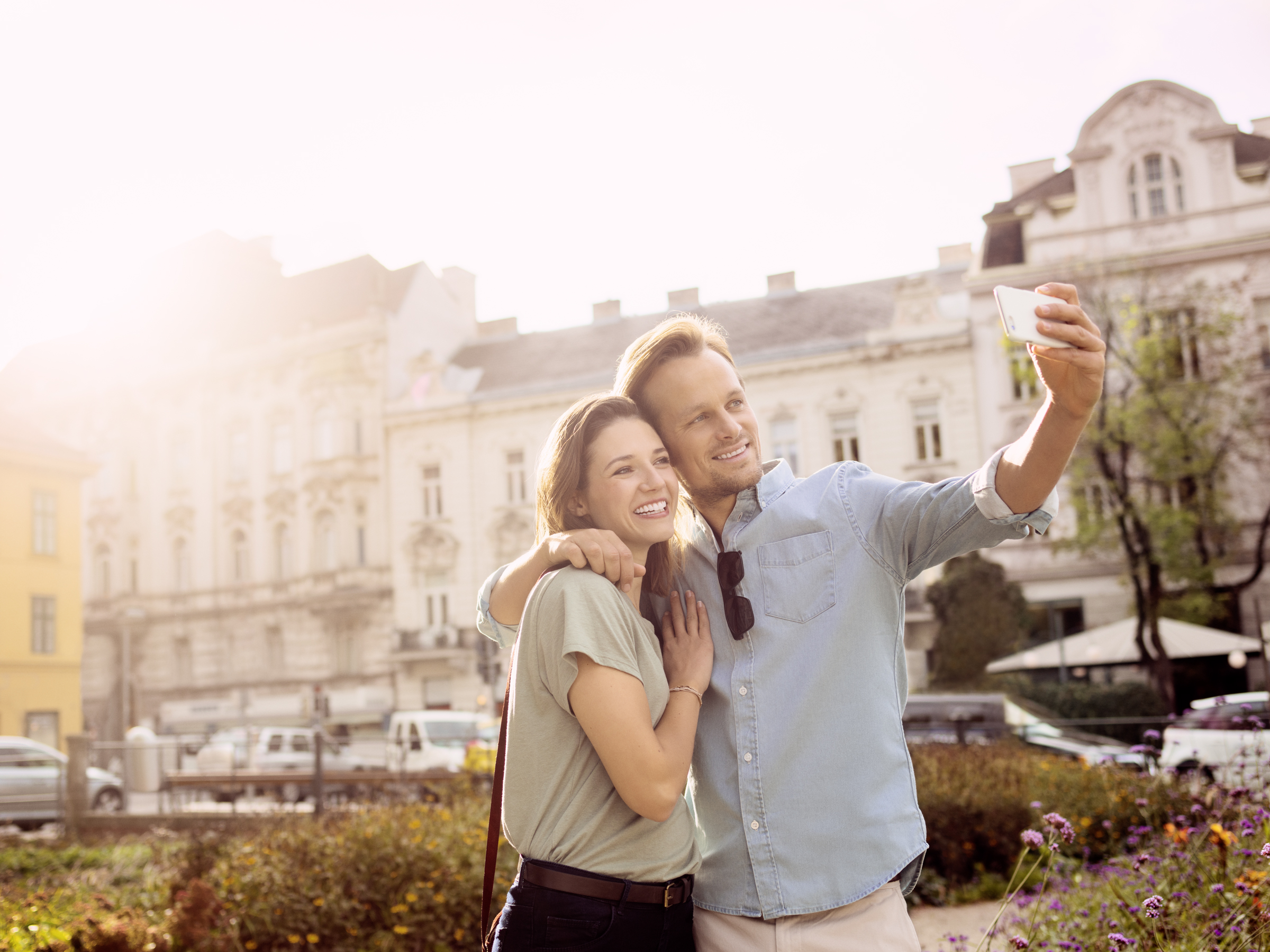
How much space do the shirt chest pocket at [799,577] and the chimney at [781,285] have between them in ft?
121

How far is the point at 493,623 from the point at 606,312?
39.6 metres

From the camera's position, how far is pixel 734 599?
2.54m

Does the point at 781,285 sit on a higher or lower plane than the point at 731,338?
higher

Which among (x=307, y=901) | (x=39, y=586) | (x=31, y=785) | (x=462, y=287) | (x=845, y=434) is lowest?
(x=31, y=785)

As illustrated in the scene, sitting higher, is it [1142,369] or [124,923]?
[1142,369]

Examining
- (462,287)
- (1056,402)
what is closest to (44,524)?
(462,287)

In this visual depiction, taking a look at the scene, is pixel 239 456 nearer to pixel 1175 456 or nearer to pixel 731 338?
pixel 731 338

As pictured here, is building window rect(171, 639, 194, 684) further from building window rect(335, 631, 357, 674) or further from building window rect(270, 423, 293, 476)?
building window rect(270, 423, 293, 476)

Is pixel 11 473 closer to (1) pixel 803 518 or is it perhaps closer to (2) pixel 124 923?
(2) pixel 124 923

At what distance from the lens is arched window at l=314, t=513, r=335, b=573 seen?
41250 mm

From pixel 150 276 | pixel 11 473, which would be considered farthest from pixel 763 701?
pixel 150 276

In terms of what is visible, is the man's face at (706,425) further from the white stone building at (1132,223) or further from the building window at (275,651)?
the building window at (275,651)

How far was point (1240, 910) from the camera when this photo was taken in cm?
379

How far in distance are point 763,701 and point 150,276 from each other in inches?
2157
